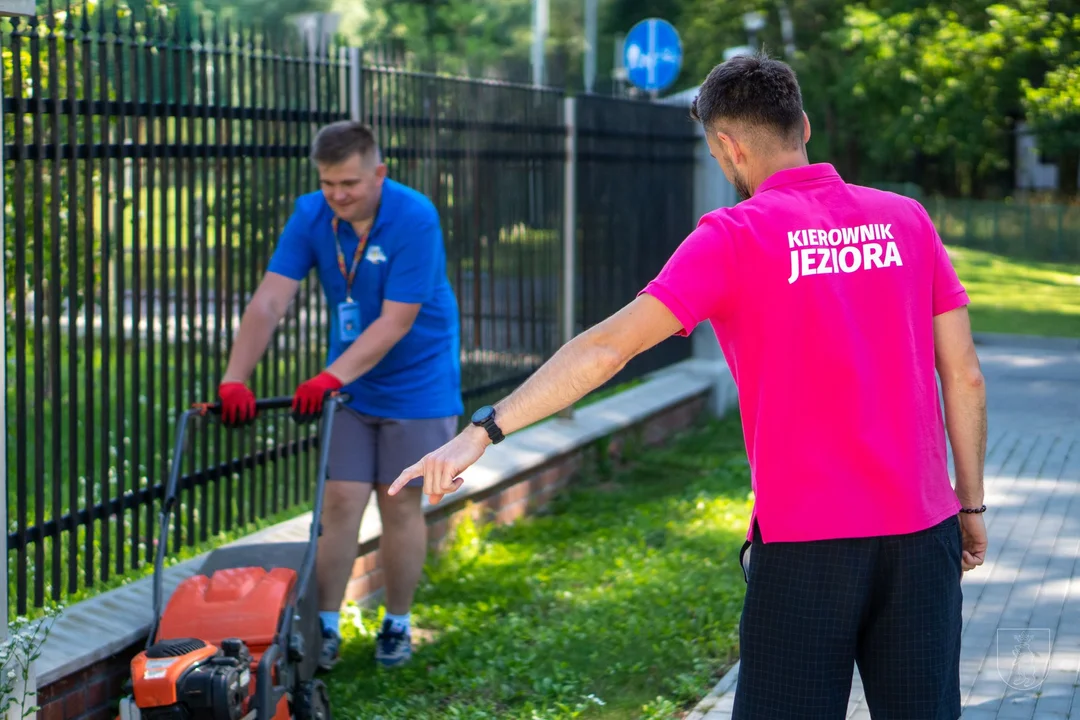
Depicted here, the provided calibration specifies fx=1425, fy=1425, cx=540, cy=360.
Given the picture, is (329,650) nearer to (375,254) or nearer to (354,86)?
(375,254)

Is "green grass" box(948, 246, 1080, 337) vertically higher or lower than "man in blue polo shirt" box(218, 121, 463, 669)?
lower

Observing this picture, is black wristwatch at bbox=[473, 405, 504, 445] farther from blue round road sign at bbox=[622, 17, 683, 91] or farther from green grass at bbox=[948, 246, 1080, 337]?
green grass at bbox=[948, 246, 1080, 337]

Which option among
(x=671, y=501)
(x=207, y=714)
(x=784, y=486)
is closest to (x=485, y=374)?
(x=671, y=501)

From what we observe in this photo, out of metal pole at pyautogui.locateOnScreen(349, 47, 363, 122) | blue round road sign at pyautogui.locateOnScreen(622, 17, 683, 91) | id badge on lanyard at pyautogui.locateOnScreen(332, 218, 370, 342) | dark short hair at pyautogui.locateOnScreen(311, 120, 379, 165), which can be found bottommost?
id badge on lanyard at pyautogui.locateOnScreen(332, 218, 370, 342)

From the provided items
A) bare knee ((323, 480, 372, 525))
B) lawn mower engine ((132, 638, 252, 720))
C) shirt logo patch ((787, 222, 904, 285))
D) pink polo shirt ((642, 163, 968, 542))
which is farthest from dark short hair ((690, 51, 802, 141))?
bare knee ((323, 480, 372, 525))

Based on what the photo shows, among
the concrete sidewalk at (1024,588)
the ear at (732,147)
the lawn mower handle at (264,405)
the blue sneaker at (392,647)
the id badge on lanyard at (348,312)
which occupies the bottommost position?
the blue sneaker at (392,647)

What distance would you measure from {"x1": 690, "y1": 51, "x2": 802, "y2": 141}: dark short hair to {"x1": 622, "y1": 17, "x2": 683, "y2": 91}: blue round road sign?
1159 centimetres

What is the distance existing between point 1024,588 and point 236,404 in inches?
135

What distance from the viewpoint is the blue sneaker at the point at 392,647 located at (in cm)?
541

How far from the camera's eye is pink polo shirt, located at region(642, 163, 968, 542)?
2.75 metres

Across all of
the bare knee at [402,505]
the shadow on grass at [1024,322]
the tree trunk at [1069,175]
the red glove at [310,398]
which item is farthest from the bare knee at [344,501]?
the tree trunk at [1069,175]

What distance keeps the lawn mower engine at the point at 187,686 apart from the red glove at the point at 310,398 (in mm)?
1151

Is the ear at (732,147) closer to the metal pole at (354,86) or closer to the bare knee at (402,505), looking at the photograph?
the bare knee at (402,505)

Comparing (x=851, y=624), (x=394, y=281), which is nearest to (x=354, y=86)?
(x=394, y=281)
